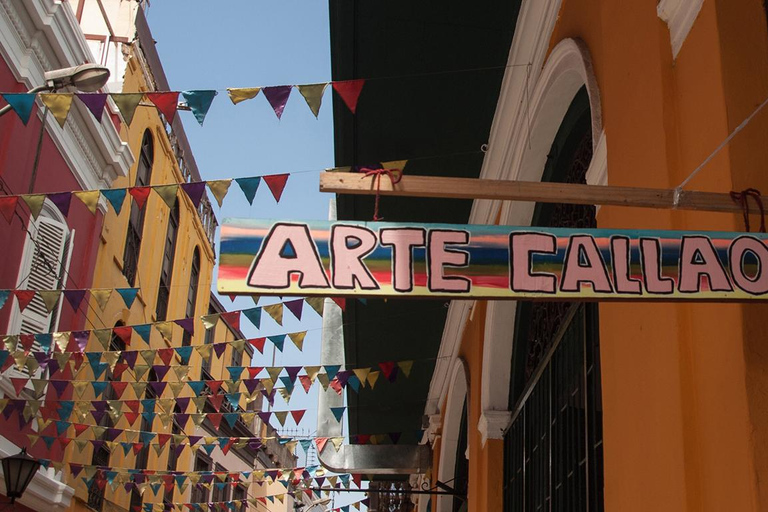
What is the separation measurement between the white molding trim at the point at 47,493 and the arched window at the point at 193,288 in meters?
8.39

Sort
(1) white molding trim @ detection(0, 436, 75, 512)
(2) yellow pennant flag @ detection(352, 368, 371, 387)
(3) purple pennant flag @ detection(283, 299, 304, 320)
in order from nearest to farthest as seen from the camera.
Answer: (3) purple pennant flag @ detection(283, 299, 304, 320)
(2) yellow pennant flag @ detection(352, 368, 371, 387)
(1) white molding trim @ detection(0, 436, 75, 512)

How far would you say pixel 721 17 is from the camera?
3750 mm

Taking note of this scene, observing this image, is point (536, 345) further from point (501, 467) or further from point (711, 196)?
point (711, 196)

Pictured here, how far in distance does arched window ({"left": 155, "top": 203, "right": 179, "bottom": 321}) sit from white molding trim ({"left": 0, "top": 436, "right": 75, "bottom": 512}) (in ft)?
21.7

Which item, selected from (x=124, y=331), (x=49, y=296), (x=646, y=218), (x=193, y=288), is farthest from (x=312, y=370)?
(x=193, y=288)

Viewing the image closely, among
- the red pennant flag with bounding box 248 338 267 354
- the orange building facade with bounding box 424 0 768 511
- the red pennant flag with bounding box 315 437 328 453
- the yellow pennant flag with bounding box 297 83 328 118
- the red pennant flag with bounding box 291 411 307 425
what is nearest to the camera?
the orange building facade with bounding box 424 0 768 511

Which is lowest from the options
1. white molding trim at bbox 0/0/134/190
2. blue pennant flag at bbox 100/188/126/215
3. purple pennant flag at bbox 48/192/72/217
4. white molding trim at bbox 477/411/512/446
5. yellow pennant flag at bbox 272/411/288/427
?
white molding trim at bbox 477/411/512/446

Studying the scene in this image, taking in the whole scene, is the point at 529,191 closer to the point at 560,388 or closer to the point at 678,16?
the point at 678,16

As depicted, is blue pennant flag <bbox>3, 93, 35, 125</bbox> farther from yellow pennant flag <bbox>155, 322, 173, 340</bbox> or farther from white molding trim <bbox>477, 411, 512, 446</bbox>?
white molding trim <bbox>477, 411, 512, 446</bbox>

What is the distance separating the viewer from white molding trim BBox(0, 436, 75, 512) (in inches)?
533

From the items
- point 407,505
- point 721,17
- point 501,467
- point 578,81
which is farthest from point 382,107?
point 407,505

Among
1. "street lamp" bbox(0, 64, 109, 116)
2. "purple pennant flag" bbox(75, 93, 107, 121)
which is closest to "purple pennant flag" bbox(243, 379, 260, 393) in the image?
"street lamp" bbox(0, 64, 109, 116)

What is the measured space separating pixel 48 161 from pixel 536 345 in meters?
7.71

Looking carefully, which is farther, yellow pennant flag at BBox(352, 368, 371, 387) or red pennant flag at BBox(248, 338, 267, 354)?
yellow pennant flag at BBox(352, 368, 371, 387)
